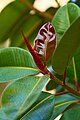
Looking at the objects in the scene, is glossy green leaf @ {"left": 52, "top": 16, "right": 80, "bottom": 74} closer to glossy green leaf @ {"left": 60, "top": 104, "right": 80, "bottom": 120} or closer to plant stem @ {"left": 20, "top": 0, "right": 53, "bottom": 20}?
glossy green leaf @ {"left": 60, "top": 104, "right": 80, "bottom": 120}

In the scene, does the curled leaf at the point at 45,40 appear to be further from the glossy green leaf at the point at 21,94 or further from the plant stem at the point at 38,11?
the plant stem at the point at 38,11

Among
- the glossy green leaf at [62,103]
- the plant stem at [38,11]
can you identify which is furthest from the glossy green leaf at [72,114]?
the plant stem at [38,11]

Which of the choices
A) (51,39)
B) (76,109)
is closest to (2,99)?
(51,39)

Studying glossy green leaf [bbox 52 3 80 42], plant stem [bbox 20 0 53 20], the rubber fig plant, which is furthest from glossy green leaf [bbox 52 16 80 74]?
plant stem [bbox 20 0 53 20]

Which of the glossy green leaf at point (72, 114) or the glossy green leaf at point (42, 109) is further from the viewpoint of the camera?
the glossy green leaf at point (72, 114)

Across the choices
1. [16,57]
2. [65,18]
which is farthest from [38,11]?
[16,57]

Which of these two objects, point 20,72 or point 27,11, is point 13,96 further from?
point 27,11

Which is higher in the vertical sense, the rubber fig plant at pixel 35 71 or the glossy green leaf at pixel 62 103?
the rubber fig plant at pixel 35 71
